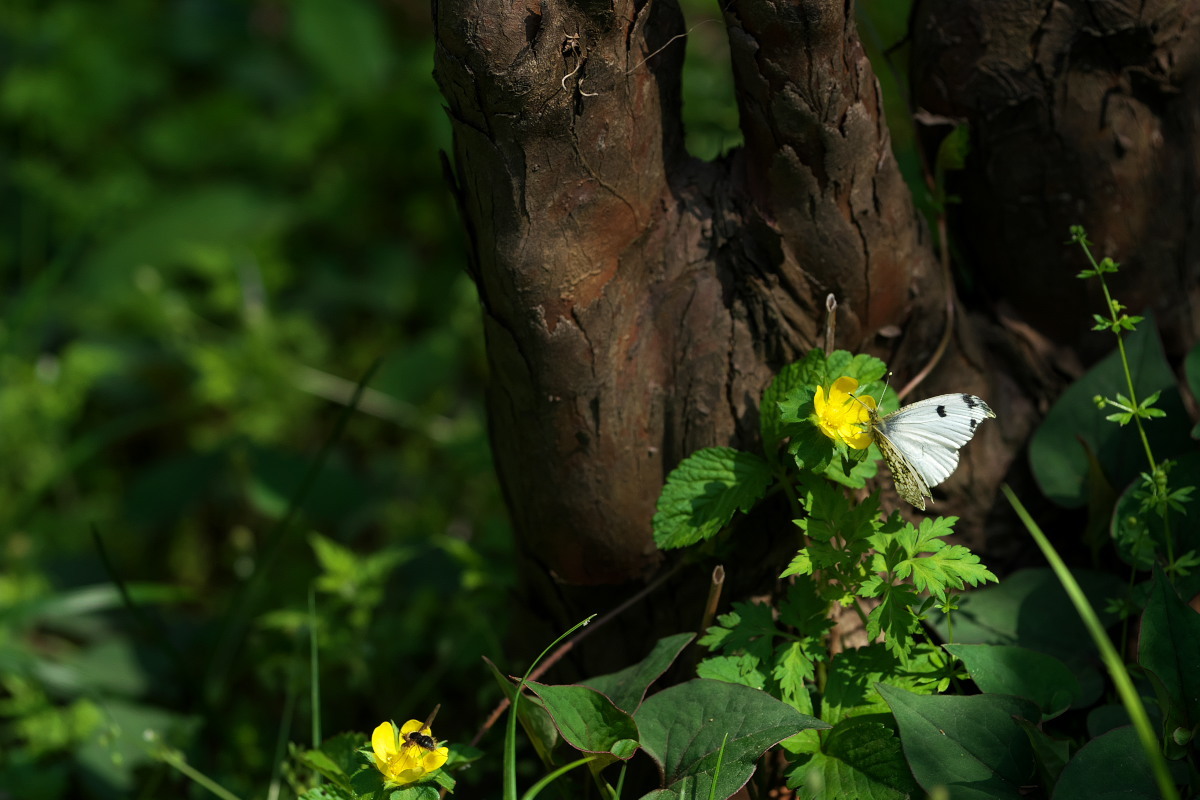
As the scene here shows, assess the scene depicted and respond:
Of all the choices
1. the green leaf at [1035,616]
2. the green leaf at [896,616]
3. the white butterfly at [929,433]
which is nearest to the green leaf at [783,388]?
the white butterfly at [929,433]

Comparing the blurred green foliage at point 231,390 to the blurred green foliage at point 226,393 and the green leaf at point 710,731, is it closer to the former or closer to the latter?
the blurred green foliage at point 226,393

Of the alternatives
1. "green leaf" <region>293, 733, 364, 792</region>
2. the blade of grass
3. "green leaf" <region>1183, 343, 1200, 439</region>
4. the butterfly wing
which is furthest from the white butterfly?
the blade of grass

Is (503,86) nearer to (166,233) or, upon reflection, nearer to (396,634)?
(396,634)

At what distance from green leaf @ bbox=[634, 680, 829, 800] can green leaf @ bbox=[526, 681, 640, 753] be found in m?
0.03

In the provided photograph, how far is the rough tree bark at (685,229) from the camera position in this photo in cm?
109

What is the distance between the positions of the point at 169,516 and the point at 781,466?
5.68 ft

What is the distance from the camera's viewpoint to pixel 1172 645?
102 cm

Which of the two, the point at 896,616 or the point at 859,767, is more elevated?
the point at 896,616

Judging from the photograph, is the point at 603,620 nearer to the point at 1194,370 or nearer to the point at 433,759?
the point at 433,759

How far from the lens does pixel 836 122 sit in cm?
114

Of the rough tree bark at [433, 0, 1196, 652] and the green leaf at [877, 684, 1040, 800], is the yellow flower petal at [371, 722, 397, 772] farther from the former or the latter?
the green leaf at [877, 684, 1040, 800]

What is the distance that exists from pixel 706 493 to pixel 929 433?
0.27 metres

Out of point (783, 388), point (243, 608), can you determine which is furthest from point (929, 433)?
point (243, 608)

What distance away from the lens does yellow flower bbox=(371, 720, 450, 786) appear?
101cm
